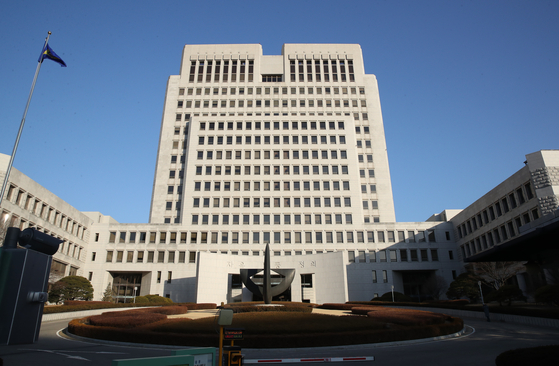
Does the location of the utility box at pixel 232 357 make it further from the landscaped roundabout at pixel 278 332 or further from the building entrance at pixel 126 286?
the building entrance at pixel 126 286

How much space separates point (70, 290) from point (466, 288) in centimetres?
4946

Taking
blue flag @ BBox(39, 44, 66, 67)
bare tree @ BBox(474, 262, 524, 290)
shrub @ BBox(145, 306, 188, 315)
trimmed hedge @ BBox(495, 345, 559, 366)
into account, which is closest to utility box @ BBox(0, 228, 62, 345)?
blue flag @ BBox(39, 44, 66, 67)

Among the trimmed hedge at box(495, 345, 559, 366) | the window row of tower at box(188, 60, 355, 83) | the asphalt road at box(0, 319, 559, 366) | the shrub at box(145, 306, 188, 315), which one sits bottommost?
the asphalt road at box(0, 319, 559, 366)

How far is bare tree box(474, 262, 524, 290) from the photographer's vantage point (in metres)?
43.5

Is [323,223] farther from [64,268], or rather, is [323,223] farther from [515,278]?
[64,268]

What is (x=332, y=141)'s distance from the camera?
232 ft

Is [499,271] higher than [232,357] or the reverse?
higher

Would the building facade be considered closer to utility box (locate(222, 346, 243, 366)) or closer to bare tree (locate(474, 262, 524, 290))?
bare tree (locate(474, 262, 524, 290))

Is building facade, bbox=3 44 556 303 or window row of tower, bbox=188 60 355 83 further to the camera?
window row of tower, bbox=188 60 355 83

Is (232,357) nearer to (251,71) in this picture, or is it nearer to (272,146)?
(272,146)

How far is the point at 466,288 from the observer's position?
1905 inches

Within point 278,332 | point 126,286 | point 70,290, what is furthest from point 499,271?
point 126,286

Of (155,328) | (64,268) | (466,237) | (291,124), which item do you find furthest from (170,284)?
(466,237)

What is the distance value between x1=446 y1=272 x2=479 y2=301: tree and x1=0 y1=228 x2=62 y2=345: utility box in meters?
48.3
